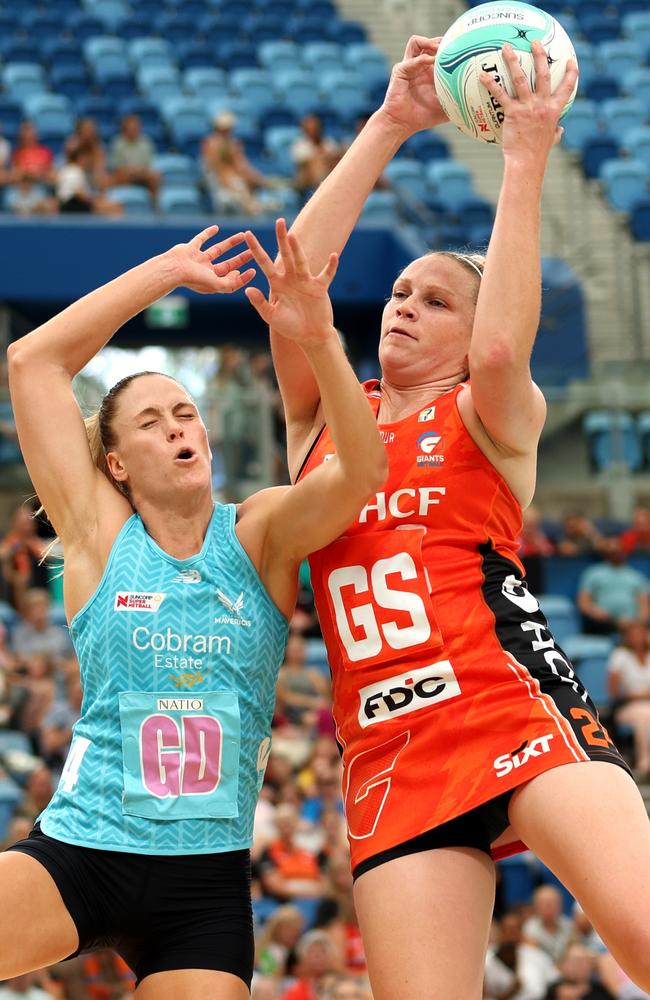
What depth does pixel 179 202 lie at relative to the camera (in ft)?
49.3

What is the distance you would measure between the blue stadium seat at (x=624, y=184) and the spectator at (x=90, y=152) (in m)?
5.62

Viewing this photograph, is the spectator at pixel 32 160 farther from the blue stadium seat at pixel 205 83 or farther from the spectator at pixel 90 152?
the blue stadium seat at pixel 205 83

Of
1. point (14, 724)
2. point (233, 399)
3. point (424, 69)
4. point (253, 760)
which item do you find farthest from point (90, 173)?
point (253, 760)

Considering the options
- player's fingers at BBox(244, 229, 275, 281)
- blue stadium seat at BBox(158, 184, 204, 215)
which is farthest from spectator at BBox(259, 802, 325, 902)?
blue stadium seat at BBox(158, 184, 204, 215)

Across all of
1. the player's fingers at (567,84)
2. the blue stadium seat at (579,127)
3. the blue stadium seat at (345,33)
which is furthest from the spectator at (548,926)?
the blue stadium seat at (345,33)

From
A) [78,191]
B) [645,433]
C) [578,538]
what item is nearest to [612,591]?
[578,538]

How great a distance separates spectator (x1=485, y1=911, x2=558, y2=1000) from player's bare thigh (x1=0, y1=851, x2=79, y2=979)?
5993 mm

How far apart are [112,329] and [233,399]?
310 inches

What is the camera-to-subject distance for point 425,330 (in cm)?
397

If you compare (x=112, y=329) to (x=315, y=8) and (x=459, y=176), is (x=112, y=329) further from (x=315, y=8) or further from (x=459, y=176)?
(x=315, y=8)

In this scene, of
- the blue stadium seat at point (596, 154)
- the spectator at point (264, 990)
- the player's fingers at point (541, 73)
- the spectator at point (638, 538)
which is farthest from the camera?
the blue stadium seat at point (596, 154)

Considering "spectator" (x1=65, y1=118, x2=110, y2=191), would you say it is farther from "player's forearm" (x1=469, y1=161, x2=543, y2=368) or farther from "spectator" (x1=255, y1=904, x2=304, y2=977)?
"player's forearm" (x1=469, y1=161, x2=543, y2=368)

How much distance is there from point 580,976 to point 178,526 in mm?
6258

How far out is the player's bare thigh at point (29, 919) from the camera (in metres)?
3.38
